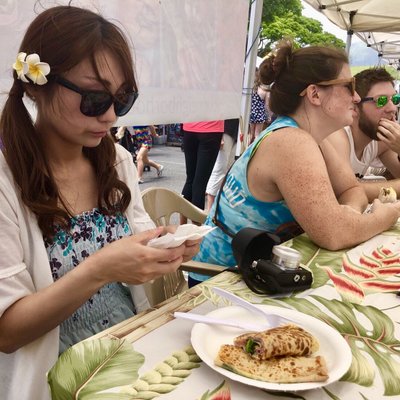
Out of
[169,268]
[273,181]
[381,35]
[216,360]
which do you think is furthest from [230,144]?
[381,35]

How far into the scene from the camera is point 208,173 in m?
3.95

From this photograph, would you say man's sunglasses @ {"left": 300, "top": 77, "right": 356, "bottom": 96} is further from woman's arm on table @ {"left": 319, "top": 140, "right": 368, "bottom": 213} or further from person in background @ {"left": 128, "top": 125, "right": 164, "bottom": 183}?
person in background @ {"left": 128, "top": 125, "right": 164, "bottom": 183}

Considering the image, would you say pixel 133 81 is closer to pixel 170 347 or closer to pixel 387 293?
pixel 170 347

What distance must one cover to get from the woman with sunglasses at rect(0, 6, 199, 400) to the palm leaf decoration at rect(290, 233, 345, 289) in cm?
38

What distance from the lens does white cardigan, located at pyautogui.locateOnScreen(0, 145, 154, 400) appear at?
0.96 metres

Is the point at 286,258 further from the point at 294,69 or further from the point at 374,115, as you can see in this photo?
the point at 374,115

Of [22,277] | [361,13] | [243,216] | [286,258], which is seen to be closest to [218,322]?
[286,258]

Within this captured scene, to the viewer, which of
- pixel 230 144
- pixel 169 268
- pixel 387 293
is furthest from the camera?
pixel 230 144

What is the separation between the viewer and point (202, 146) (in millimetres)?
3914

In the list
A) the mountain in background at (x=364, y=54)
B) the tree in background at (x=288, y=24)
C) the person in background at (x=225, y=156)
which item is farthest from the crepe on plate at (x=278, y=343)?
the tree in background at (x=288, y=24)

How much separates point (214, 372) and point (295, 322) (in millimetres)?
238

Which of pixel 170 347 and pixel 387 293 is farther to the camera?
pixel 387 293

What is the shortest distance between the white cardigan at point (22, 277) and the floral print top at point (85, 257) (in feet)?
0.25

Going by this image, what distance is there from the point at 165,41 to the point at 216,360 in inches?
65.6
